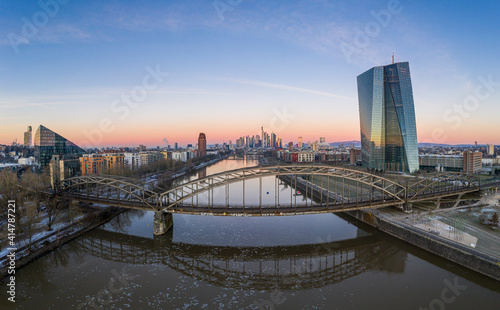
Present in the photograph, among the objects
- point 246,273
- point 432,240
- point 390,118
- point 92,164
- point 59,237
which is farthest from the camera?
point 390,118

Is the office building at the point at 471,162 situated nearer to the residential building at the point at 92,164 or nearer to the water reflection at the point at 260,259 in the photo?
the water reflection at the point at 260,259

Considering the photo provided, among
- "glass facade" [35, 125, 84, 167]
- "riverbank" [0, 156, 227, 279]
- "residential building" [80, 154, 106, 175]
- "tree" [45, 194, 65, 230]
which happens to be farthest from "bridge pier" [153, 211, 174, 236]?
"glass facade" [35, 125, 84, 167]

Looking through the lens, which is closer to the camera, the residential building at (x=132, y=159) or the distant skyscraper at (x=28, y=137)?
the residential building at (x=132, y=159)

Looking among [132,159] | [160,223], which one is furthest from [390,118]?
[132,159]

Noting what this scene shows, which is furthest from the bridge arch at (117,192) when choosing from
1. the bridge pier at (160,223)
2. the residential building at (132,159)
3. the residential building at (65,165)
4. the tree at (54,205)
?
the residential building at (132,159)

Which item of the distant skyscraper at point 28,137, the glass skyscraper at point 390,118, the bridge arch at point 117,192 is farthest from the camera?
the distant skyscraper at point 28,137

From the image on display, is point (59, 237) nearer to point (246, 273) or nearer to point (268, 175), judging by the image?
point (246, 273)

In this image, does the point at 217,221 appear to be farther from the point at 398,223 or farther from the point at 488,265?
the point at 488,265
